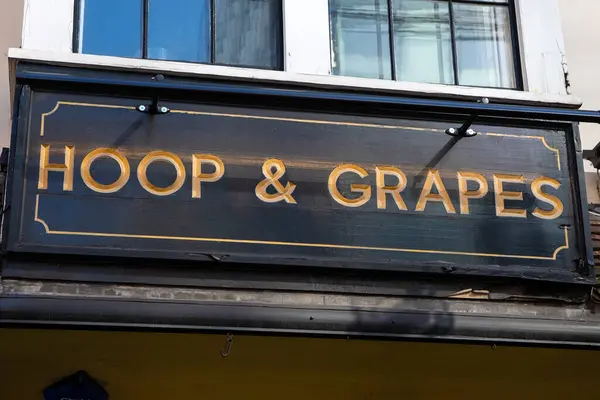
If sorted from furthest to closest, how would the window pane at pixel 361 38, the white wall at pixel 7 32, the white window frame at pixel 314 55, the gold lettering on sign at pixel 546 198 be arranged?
the white wall at pixel 7 32, the window pane at pixel 361 38, the gold lettering on sign at pixel 546 198, the white window frame at pixel 314 55

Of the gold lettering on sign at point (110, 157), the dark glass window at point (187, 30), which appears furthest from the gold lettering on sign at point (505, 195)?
the gold lettering on sign at point (110, 157)

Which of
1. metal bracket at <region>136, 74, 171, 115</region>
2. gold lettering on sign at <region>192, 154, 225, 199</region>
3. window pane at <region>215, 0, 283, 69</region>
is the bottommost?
gold lettering on sign at <region>192, 154, 225, 199</region>

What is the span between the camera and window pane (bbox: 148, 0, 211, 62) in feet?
19.4

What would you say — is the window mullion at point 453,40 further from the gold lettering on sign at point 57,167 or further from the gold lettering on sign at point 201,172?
the gold lettering on sign at point 57,167

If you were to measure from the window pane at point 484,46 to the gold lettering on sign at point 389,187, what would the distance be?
98 centimetres

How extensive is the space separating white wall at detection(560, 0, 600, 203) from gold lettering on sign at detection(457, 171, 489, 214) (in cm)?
214

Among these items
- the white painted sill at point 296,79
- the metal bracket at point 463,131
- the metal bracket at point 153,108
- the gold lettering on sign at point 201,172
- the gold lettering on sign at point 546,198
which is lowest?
the gold lettering on sign at point 546,198

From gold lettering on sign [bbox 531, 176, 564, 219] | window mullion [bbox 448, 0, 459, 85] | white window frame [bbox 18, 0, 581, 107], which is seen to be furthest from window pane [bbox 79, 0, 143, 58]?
gold lettering on sign [bbox 531, 176, 564, 219]

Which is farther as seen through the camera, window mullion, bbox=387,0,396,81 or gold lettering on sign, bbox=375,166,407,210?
window mullion, bbox=387,0,396,81

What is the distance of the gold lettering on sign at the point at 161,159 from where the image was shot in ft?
17.5

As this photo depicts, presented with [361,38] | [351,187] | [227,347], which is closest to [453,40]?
[361,38]

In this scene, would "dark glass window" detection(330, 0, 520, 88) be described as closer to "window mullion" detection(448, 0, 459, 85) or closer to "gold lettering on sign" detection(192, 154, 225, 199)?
"window mullion" detection(448, 0, 459, 85)

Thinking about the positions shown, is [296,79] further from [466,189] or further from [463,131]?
[466,189]

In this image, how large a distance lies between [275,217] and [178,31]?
1384mm
